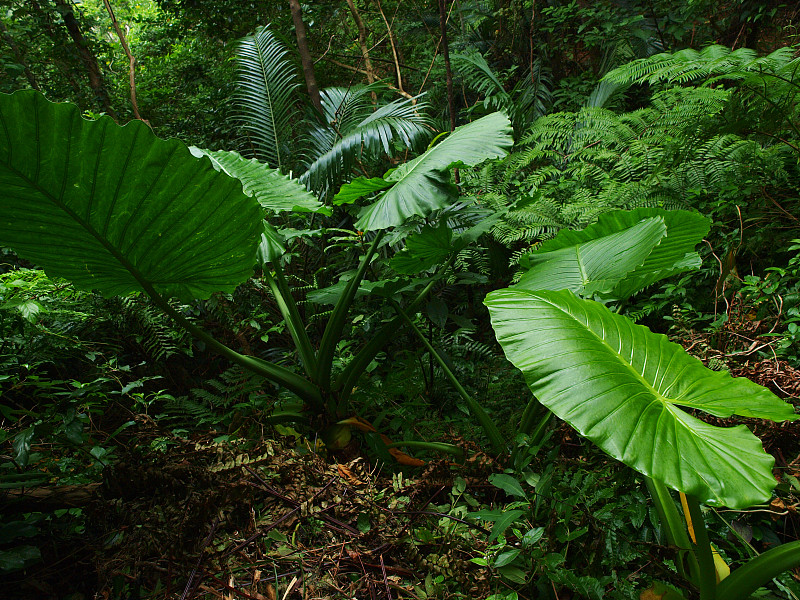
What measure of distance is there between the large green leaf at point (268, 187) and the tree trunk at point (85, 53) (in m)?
2.92

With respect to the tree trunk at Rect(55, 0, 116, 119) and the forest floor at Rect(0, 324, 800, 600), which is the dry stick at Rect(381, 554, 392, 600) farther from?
the tree trunk at Rect(55, 0, 116, 119)

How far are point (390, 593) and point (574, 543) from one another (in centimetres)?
41

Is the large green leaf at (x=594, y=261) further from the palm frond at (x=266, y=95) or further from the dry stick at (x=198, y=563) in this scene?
the palm frond at (x=266, y=95)

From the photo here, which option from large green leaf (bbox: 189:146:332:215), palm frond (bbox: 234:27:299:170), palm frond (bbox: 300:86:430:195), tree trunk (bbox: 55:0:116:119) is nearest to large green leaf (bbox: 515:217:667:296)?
large green leaf (bbox: 189:146:332:215)

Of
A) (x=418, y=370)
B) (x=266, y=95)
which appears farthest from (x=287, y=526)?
(x=266, y=95)

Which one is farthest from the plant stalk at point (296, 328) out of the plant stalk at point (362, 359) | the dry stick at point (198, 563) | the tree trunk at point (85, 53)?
the tree trunk at point (85, 53)

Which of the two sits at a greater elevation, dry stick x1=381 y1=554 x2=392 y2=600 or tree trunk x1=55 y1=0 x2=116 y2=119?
tree trunk x1=55 y1=0 x2=116 y2=119

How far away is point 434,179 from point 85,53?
4.35 m

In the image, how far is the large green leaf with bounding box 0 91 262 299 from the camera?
922 mm

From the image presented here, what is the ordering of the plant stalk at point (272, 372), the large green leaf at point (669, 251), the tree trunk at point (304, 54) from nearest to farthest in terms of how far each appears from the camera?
1. the large green leaf at point (669, 251)
2. the plant stalk at point (272, 372)
3. the tree trunk at point (304, 54)

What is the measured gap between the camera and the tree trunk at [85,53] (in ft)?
13.1

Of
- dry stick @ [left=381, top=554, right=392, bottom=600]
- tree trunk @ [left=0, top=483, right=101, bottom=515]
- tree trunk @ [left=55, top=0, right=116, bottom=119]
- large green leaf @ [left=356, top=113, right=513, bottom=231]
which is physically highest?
tree trunk @ [left=55, top=0, right=116, bottom=119]

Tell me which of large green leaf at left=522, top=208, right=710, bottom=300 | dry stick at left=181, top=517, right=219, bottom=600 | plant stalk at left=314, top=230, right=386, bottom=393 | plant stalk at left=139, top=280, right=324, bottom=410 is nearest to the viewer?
dry stick at left=181, top=517, right=219, bottom=600

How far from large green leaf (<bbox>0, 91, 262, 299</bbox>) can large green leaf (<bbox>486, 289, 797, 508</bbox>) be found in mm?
694
